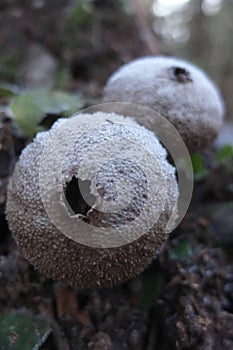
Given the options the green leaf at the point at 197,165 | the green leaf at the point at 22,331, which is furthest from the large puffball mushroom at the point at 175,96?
the green leaf at the point at 22,331

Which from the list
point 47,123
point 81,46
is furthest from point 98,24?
point 47,123

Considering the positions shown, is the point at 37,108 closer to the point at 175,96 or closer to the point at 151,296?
the point at 175,96

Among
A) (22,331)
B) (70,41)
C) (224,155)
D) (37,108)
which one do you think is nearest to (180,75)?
(224,155)

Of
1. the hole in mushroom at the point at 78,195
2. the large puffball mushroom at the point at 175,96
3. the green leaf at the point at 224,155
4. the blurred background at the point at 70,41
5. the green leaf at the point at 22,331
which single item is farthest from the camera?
the blurred background at the point at 70,41

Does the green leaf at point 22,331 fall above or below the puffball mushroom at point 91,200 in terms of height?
below

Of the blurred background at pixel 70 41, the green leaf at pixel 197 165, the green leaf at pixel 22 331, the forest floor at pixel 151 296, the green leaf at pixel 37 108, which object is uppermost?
the blurred background at pixel 70 41

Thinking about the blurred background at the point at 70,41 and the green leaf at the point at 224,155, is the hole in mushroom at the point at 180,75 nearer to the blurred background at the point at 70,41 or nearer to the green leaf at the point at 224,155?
the green leaf at the point at 224,155
